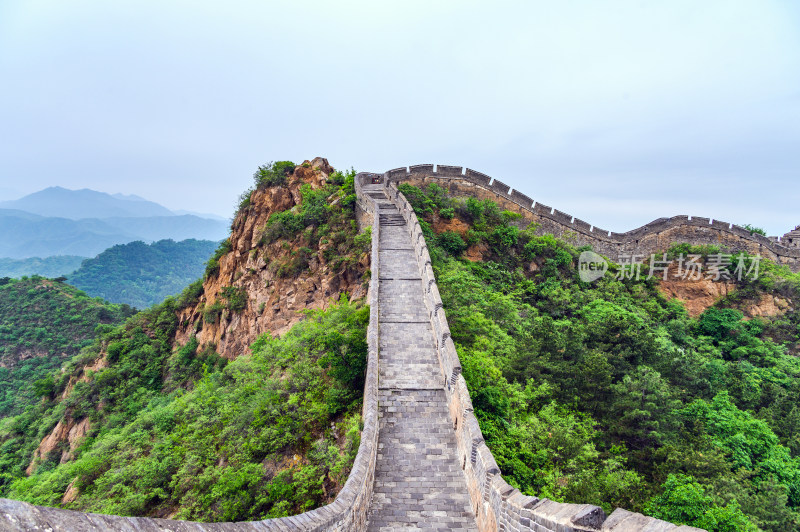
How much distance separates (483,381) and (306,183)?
17447 millimetres

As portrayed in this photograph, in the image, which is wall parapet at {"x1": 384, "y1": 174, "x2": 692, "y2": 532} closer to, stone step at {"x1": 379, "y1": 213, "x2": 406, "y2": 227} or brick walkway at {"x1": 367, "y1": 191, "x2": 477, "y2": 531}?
brick walkway at {"x1": 367, "y1": 191, "x2": 477, "y2": 531}

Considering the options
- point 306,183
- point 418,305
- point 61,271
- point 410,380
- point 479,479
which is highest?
point 306,183

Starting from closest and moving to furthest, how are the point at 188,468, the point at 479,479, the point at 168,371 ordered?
the point at 479,479 < the point at 188,468 < the point at 168,371

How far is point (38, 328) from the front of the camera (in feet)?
127

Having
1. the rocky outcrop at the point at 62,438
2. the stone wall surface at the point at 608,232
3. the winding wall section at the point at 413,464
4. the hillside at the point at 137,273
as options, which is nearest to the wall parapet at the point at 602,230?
the stone wall surface at the point at 608,232

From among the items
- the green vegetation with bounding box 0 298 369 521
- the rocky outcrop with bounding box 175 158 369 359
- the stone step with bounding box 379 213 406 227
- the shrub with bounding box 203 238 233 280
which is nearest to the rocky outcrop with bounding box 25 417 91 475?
the green vegetation with bounding box 0 298 369 521

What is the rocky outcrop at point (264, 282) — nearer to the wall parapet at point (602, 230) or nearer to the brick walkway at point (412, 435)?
the brick walkway at point (412, 435)

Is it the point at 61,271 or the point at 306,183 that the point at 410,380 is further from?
the point at 61,271

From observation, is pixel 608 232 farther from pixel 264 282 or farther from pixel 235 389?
pixel 235 389

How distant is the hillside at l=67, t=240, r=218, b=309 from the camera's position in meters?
88.4

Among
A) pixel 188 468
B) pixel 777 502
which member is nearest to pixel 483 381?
pixel 777 502

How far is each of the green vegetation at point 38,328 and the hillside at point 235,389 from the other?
10175mm

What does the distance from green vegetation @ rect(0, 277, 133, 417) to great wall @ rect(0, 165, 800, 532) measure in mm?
35714

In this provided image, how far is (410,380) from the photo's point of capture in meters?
10.6
